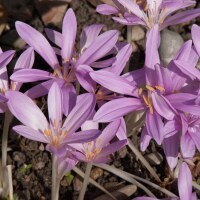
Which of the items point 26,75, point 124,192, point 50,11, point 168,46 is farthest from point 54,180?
point 50,11

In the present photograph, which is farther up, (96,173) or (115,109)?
(115,109)

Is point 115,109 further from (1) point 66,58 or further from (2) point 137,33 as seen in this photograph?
(2) point 137,33

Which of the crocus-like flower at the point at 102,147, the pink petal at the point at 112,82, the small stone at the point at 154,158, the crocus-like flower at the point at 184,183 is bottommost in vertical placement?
the small stone at the point at 154,158

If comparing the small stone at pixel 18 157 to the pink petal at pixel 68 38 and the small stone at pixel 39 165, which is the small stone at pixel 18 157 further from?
the pink petal at pixel 68 38

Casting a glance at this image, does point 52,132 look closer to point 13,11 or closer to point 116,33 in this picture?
point 116,33

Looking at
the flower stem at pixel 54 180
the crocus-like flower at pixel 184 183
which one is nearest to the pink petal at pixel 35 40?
the flower stem at pixel 54 180

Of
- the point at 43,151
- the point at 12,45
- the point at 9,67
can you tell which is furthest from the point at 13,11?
the point at 43,151
